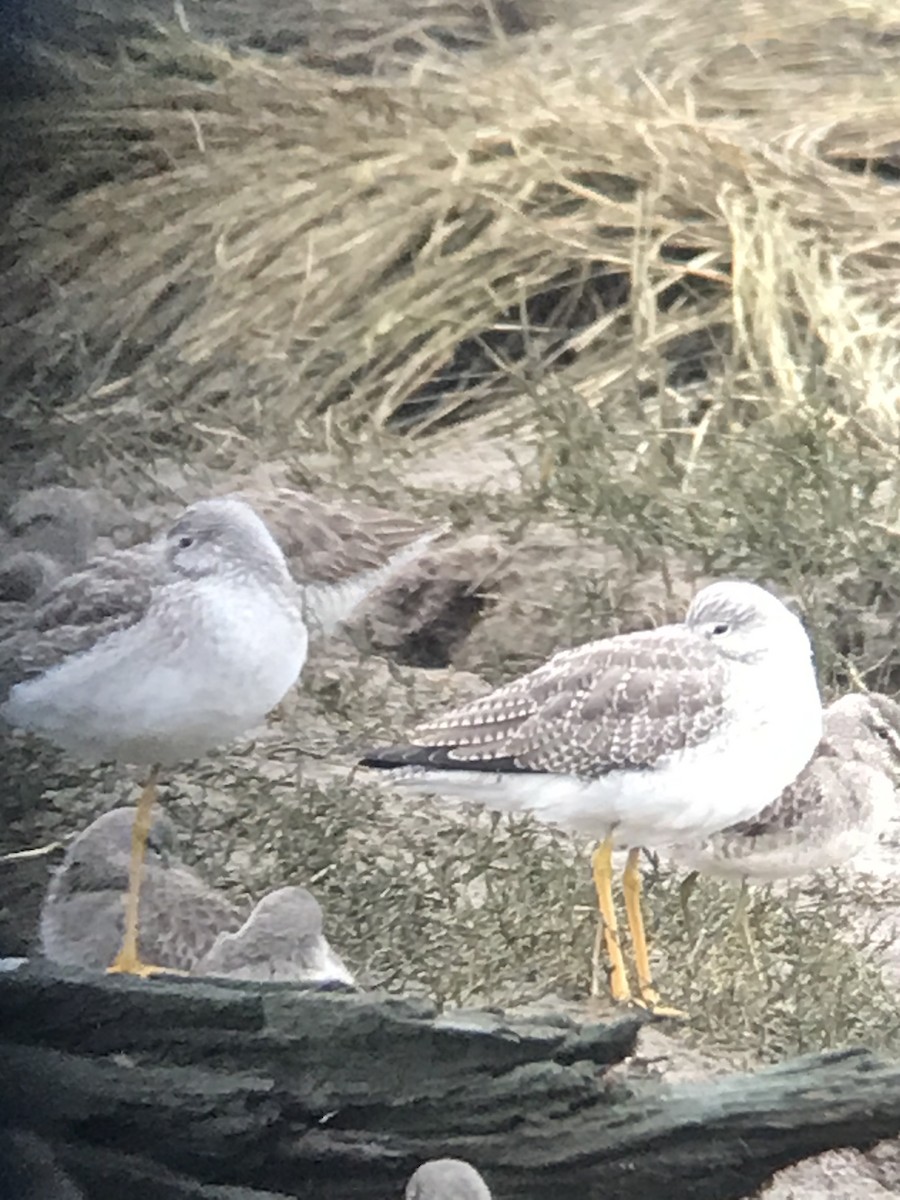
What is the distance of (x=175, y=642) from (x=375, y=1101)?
0.49 m

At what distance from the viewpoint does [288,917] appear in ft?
5.11

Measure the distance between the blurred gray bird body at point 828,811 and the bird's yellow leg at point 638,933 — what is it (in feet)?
0.14

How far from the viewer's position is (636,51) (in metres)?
1.62

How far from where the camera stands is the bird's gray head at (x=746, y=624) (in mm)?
1519

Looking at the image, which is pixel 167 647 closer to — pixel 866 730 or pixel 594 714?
pixel 594 714

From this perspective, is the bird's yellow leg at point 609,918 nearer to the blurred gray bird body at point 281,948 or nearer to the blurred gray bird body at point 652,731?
the blurred gray bird body at point 652,731

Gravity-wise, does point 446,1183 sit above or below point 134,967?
below

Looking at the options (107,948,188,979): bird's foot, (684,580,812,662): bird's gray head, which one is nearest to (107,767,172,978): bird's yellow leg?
(107,948,188,979): bird's foot

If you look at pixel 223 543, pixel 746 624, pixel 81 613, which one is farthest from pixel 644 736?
pixel 81 613

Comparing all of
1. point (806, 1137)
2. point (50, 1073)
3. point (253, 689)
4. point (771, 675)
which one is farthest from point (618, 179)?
point (50, 1073)

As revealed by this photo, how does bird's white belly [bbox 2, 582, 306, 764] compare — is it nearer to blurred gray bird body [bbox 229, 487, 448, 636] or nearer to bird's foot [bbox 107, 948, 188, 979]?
blurred gray bird body [bbox 229, 487, 448, 636]

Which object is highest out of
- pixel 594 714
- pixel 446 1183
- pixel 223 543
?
pixel 223 543

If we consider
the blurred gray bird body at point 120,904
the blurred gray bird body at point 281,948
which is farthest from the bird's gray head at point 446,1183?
the blurred gray bird body at point 120,904

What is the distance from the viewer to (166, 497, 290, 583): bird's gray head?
159 cm
